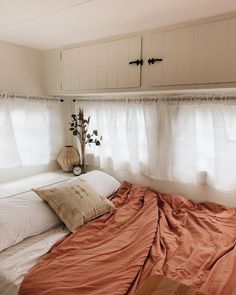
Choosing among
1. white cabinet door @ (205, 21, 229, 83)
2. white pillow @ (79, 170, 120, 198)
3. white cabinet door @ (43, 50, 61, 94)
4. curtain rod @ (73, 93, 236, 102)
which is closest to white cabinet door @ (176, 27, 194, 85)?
white cabinet door @ (205, 21, 229, 83)

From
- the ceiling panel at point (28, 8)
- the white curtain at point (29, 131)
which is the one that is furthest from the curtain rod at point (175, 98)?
the ceiling panel at point (28, 8)

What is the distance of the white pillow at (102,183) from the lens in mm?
2287

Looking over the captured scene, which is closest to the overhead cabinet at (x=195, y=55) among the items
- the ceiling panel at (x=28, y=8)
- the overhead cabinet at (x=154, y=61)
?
the overhead cabinet at (x=154, y=61)

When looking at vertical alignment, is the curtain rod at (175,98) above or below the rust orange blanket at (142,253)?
above

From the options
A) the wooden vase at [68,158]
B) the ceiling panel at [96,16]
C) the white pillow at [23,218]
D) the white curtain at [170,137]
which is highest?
the ceiling panel at [96,16]

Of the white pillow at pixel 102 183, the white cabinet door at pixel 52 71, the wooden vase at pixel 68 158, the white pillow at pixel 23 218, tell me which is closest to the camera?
the white pillow at pixel 23 218

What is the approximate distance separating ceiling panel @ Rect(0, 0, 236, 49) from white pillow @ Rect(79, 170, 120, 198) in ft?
4.24

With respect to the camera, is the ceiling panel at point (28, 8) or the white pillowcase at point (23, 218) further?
the white pillowcase at point (23, 218)

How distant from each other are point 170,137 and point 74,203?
1.06m

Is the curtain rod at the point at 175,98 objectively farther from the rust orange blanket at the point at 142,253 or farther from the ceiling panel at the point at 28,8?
the ceiling panel at the point at 28,8

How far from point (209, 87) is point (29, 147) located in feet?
6.07

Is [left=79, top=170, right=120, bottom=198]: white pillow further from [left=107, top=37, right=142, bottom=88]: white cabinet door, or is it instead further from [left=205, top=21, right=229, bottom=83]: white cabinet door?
[left=205, top=21, right=229, bottom=83]: white cabinet door

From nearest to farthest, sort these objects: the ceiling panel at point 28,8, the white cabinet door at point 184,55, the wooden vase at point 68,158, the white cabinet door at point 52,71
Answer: the ceiling panel at point 28,8 < the white cabinet door at point 184,55 < the white cabinet door at point 52,71 < the wooden vase at point 68,158

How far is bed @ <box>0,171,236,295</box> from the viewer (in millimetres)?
1201
